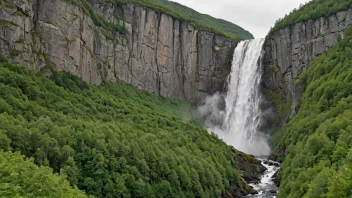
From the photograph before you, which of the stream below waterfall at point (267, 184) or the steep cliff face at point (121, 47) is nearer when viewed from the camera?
the stream below waterfall at point (267, 184)

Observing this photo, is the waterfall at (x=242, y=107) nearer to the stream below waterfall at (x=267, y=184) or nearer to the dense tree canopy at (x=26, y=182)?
the stream below waterfall at (x=267, y=184)

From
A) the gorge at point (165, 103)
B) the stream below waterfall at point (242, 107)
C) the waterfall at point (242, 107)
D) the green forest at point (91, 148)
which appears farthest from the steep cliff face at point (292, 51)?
the green forest at point (91, 148)

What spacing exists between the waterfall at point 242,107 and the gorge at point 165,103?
0.40 m

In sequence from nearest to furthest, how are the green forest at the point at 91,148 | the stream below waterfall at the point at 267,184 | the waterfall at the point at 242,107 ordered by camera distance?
1. the green forest at the point at 91,148
2. the stream below waterfall at the point at 267,184
3. the waterfall at the point at 242,107

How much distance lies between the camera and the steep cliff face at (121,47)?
7894 cm

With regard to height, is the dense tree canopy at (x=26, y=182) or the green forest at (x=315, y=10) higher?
the green forest at (x=315, y=10)

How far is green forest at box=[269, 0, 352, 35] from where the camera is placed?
354ft

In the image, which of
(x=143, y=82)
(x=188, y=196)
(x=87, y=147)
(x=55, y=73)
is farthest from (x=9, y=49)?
(x=143, y=82)

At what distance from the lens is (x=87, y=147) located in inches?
2235

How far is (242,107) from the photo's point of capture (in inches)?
4875

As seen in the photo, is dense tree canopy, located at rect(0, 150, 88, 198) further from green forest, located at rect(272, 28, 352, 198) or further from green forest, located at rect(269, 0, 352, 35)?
green forest, located at rect(269, 0, 352, 35)

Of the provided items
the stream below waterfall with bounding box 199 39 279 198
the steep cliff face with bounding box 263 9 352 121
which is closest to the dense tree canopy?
the stream below waterfall with bounding box 199 39 279 198

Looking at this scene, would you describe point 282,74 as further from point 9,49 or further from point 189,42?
point 9,49

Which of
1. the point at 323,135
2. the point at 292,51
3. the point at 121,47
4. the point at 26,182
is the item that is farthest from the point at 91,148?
the point at 292,51
